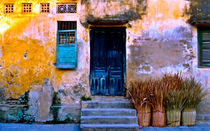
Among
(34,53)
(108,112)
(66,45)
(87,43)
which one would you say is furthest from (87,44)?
(108,112)

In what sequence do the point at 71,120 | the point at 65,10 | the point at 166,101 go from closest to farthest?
the point at 166,101
the point at 71,120
the point at 65,10

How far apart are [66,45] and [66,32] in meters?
0.42

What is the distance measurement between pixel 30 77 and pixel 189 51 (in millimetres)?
4838

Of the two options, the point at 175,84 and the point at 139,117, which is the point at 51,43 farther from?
the point at 175,84

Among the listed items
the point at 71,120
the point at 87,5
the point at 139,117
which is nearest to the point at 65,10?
the point at 87,5

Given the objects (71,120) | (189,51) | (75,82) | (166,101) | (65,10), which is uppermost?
(65,10)

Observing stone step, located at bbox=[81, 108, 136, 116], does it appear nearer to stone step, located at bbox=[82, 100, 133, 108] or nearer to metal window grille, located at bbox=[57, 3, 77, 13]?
stone step, located at bbox=[82, 100, 133, 108]

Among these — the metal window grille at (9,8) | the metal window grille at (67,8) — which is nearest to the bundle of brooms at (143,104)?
the metal window grille at (67,8)

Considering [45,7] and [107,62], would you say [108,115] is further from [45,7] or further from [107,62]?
[45,7]

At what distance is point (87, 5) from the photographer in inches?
242

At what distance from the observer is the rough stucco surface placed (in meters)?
6.00

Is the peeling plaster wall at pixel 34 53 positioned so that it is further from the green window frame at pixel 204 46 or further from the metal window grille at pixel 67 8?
the green window frame at pixel 204 46

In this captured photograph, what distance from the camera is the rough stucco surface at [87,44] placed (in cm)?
600

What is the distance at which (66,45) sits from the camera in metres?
6.04
